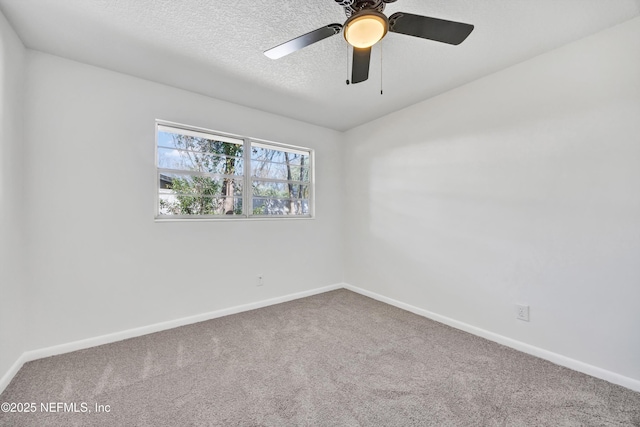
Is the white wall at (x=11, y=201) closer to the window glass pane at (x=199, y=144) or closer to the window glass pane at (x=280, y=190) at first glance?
the window glass pane at (x=199, y=144)

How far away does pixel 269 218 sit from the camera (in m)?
3.35

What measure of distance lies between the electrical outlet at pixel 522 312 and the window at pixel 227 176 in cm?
254

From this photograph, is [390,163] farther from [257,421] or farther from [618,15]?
[257,421]

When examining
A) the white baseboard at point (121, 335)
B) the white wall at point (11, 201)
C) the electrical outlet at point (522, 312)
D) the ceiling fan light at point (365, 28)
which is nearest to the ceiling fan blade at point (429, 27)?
the ceiling fan light at point (365, 28)

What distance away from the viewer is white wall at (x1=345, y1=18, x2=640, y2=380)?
70.4 inches

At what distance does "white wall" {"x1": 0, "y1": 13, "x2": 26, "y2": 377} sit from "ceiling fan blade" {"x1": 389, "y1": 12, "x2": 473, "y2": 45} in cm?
249

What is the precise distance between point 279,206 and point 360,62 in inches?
87.5

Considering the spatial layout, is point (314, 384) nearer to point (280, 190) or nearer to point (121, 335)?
point (121, 335)

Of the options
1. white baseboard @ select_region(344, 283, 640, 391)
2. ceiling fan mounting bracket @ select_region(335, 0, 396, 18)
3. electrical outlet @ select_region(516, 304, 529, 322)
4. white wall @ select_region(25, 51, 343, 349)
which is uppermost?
ceiling fan mounting bracket @ select_region(335, 0, 396, 18)

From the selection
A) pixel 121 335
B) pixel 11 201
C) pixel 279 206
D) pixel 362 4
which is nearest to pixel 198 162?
pixel 279 206

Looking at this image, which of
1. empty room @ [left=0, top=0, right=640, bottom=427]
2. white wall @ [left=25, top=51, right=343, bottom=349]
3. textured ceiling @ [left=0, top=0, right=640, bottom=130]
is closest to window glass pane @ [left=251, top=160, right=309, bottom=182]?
empty room @ [left=0, top=0, right=640, bottom=427]

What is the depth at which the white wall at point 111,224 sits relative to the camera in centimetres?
211

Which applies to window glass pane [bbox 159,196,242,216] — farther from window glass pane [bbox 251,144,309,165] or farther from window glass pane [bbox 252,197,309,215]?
window glass pane [bbox 251,144,309,165]

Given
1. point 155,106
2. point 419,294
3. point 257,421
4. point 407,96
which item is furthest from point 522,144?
point 155,106
